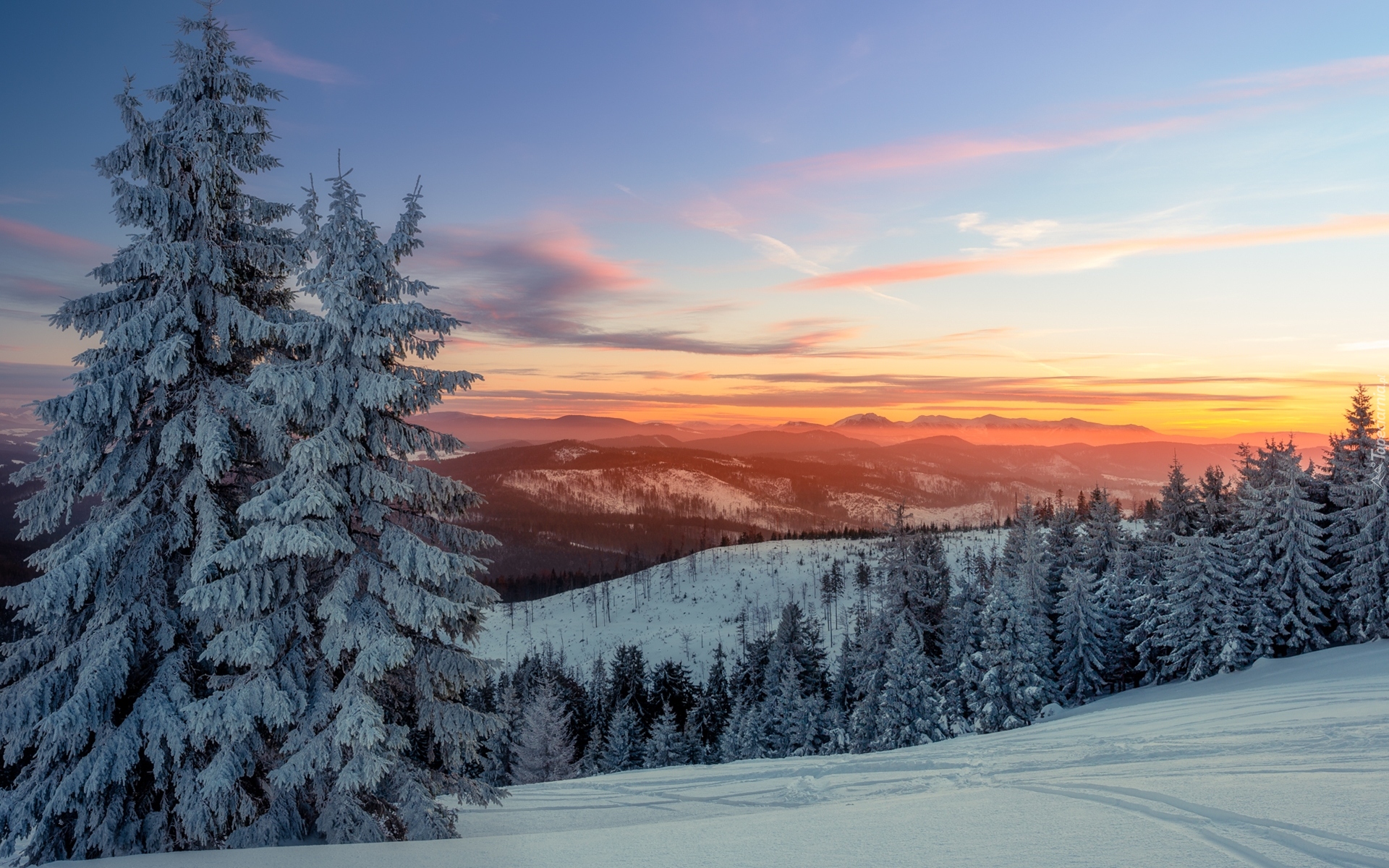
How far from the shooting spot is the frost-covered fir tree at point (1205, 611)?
33562mm

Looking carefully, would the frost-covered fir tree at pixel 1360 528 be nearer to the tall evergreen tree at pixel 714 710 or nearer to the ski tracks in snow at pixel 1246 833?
the ski tracks in snow at pixel 1246 833

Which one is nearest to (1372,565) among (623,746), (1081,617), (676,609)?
(1081,617)

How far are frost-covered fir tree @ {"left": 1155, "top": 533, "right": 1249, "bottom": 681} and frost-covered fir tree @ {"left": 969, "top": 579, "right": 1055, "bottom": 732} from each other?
6.43m

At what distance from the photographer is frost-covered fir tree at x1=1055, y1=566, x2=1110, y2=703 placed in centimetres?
3922

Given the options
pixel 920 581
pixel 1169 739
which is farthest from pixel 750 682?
pixel 1169 739

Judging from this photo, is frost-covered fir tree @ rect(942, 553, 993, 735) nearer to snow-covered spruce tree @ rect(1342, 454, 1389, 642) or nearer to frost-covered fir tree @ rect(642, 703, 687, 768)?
snow-covered spruce tree @ rect(1342, 454, 1389, 642)

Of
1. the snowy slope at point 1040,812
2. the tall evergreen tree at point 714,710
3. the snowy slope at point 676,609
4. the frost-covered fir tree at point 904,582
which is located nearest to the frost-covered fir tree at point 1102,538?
the frost-covered fir tree at point 904,582

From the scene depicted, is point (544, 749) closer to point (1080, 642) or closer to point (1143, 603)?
point (1080, 642)

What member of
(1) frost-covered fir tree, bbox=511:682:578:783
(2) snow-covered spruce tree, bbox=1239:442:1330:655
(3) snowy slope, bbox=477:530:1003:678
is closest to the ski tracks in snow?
(2) snow-covered spruce tree, bbox=1239:442:1330:655

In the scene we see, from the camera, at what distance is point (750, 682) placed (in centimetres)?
6059

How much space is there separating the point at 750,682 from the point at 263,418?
2195 inches

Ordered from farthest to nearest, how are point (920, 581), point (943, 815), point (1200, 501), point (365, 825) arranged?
point (1200, 501)
point (920, 581)
point (365, 825)
point (943, 815)

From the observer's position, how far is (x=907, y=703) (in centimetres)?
3578

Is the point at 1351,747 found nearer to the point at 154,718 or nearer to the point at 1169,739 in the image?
the point at 1169,739
